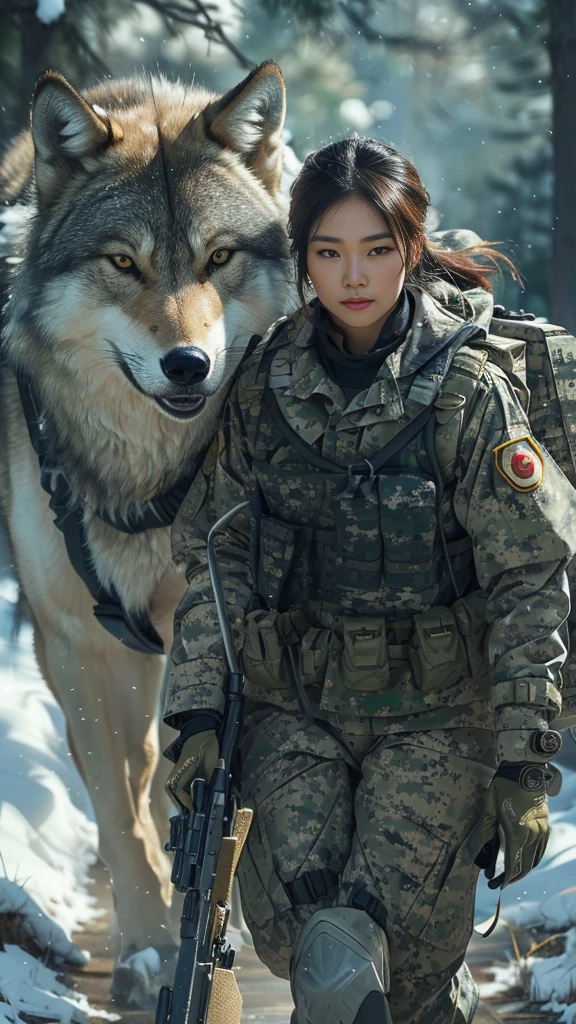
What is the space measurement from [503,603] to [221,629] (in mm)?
535

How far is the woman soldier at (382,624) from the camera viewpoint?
202cm

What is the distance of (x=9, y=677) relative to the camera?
12.2ft

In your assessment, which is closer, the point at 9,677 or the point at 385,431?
the point at 385,431

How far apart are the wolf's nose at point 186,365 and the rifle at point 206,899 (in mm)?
780

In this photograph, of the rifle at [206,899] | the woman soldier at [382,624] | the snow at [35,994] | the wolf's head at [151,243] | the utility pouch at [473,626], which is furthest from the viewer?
the snow at [35,994]

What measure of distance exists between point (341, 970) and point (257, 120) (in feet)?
6.08

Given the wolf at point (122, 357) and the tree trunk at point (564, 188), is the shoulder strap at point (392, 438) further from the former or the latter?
the tree trunk at point (564, 188)

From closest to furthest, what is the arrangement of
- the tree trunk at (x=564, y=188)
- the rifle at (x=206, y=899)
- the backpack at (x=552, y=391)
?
the rifle at (x=206, y=899)
the backpack at (x=552, y=391)
the tree trunk at (x=564, y=188)

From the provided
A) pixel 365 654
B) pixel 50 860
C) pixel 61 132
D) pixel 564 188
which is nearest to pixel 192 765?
pixel 365 654

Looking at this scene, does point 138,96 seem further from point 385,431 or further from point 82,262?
point 385,431

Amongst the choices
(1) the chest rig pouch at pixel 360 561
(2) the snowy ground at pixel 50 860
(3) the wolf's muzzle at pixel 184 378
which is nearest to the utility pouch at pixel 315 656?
(1) the chest rig pouch at pixel 360 561

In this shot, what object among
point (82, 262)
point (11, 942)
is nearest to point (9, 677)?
point (11, 942)

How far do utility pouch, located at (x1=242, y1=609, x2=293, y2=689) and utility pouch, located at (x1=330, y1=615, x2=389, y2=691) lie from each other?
0.42ft

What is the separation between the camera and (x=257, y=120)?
2719mm
